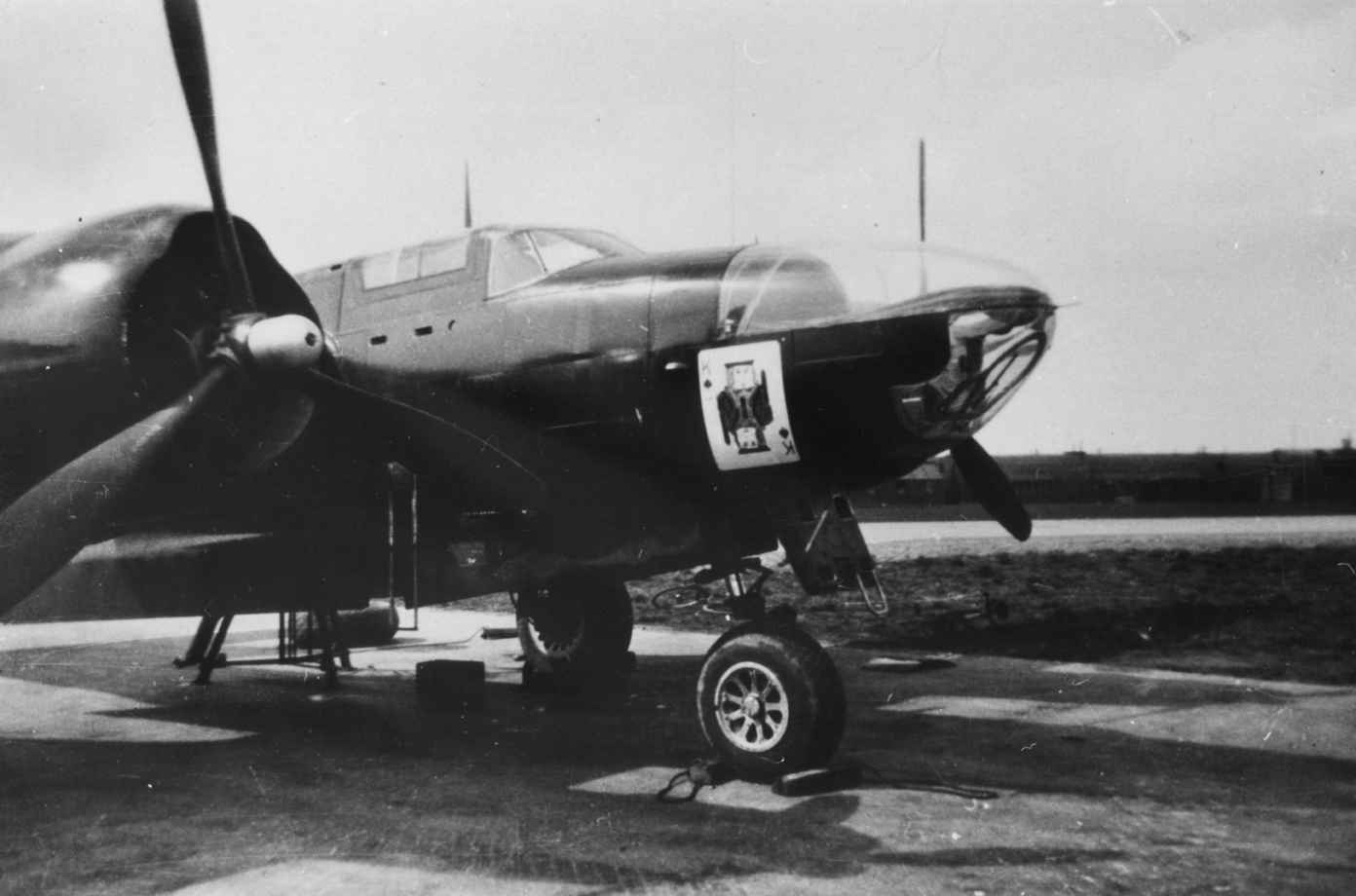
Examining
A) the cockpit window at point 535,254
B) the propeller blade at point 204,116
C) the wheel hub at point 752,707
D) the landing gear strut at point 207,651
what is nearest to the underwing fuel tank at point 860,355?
the wheel hub at point 752,707

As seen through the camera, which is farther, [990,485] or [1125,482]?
[1125,482]

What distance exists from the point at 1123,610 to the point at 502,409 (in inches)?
365

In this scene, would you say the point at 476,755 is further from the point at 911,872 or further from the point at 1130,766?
the point at 1130,766

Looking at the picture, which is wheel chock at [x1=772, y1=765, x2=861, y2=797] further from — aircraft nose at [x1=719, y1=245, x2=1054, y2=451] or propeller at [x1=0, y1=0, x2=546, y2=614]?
propeller at [x1=0, y1=0, x2=546, y2=614]

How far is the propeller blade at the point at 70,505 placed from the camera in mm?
5836

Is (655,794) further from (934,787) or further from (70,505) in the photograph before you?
(70,505)

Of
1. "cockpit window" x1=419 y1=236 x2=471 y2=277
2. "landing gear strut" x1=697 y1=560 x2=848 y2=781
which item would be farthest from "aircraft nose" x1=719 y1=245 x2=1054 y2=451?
"cockpit window" x1=419 y1=236 x2=471 y2=277

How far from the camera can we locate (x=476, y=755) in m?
6.88

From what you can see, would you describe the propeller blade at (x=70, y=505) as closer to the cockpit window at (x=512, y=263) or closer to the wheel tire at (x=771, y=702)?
the cockpit window at (x=512, y=263)

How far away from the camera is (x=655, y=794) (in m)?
5.79

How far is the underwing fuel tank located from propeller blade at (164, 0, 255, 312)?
9.70 ft

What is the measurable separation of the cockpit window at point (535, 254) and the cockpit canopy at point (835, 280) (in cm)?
140

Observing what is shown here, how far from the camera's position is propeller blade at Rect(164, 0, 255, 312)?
653 cm

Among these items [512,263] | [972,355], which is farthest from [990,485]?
[512,263]
